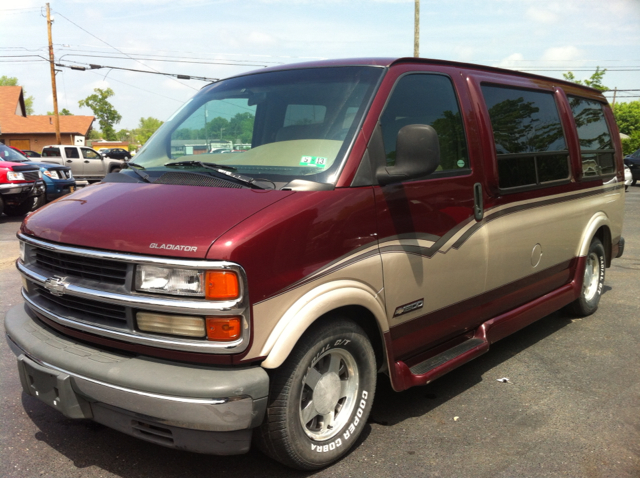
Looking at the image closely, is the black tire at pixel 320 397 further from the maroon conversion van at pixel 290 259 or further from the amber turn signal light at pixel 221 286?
the amber turn signal light at pixel 221 286

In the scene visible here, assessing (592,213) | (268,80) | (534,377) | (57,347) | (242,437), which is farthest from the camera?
(592,213)

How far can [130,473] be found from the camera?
3.20 meters

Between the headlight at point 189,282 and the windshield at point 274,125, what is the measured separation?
0.78m

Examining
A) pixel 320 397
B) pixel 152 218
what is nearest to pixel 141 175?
pixel 152 218

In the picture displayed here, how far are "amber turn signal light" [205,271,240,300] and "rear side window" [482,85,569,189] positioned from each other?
2.41m

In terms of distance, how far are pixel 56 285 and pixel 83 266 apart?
0.67 feet

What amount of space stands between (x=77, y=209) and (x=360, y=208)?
1547 millimetres

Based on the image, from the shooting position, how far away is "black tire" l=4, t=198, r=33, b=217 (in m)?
15.0

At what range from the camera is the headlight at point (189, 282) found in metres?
2.71

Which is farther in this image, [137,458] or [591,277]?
[591,277]

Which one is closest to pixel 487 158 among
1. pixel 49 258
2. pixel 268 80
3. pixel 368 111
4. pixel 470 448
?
pixel 368 111

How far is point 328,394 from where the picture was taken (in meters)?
3.26

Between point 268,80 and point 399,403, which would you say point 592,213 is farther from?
point 268,80

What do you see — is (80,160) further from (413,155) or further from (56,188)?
(413,155)
